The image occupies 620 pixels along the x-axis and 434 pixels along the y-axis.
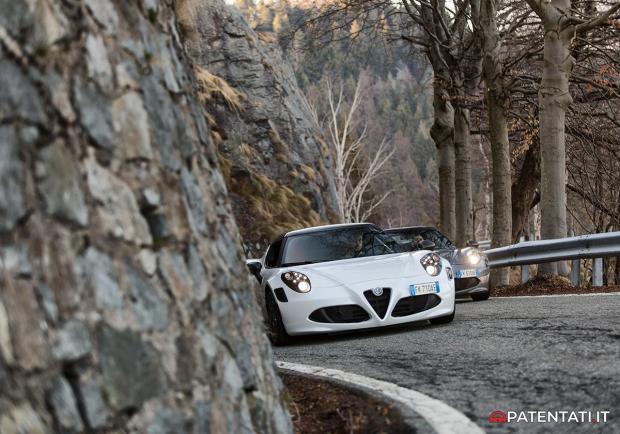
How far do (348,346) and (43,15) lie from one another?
5333 mm

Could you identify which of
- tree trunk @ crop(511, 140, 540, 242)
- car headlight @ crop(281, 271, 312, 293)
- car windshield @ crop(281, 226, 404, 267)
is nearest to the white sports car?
car headlight @ crop(281, 271, 312, 293)

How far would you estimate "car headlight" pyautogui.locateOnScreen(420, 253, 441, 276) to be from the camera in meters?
8.44

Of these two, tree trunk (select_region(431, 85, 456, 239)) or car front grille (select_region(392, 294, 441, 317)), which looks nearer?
car front grille (select_region(392, 294, 441, 317))

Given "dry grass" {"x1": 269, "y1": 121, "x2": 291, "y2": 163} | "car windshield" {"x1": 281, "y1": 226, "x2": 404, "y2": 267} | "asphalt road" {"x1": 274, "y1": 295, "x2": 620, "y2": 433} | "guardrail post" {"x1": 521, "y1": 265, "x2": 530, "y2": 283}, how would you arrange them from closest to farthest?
1. "asphalt road" {"x1": 274, "y1": 295, "x2": 620, "y2": 433}
2. "car windshield" {"x1": 281, "y1": 226, "x2": 404, "y2": 267}
3. "guardrail post" {"x1": 521, "y1": 265, "x2": 530, "y2": 283}
4. "dry grass" {"x1": 269, "y1": 121, "x2": 291, "y2": 163}

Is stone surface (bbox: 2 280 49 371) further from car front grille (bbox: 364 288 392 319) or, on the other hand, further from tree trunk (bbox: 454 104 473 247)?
tree trunk (bbox: 454 104 473 247)

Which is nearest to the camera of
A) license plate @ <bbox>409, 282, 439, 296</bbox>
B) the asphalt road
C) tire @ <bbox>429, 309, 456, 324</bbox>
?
the asphalt road

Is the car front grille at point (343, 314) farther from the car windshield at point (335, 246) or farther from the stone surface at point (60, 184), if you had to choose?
the stone surface at point (60, 184)

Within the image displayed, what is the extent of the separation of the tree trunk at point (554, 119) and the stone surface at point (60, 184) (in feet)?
38.7

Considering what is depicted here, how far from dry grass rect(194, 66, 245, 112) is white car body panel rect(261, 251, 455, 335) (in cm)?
2417

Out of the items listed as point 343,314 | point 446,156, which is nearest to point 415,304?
point 343,314

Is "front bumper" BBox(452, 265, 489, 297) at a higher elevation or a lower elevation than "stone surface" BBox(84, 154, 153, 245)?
lower

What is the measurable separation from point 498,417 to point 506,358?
5.51ft

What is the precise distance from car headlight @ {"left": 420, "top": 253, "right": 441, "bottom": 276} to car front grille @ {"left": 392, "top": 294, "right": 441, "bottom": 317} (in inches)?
11.8

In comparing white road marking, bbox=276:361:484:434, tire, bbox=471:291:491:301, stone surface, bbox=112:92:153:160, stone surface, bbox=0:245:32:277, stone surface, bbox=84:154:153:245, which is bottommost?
tire, bbox=471:291:491:301
